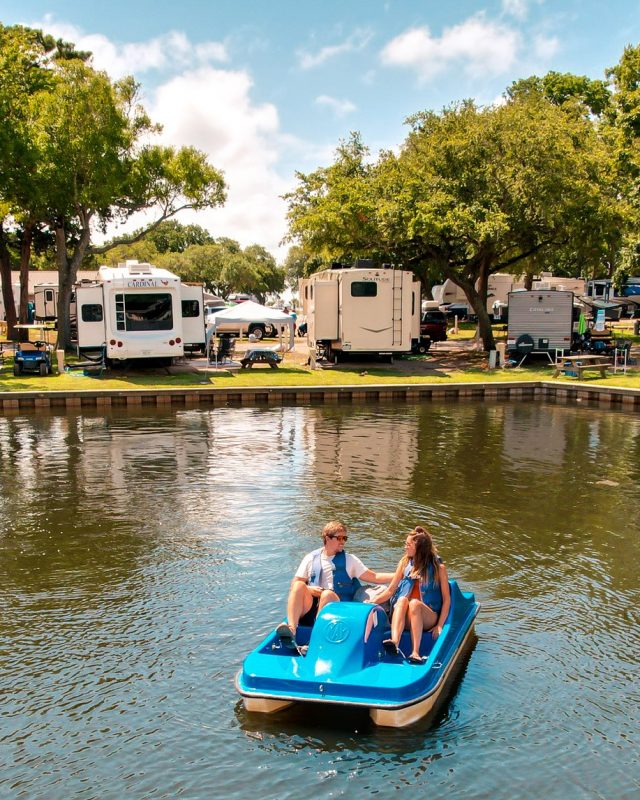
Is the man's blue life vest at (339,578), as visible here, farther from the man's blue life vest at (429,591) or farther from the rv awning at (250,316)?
the rv awning at (250,316)

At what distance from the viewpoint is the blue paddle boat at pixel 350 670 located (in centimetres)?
710

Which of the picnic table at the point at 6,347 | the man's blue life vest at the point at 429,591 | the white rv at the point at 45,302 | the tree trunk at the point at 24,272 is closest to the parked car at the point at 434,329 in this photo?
the picnic table at the point at 6,347

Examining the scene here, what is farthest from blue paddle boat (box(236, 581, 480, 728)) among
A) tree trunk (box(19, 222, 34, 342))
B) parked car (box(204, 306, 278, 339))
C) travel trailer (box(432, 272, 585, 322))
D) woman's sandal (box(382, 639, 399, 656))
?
travel trailer (box(432, 272, 585, 322))

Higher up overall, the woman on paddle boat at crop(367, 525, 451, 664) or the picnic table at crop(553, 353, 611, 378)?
the picnic table at crop(553, 353, 611, 378)

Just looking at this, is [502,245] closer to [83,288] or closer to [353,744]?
[83,288]

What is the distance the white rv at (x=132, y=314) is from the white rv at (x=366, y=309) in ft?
20.0

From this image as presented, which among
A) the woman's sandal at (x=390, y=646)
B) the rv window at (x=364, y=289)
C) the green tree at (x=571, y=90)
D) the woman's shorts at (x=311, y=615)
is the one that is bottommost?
the woman's sandal at (x=390, y=646)

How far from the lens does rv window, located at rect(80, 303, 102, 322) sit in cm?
3067

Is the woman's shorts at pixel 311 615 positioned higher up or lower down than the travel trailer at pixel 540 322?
lower down

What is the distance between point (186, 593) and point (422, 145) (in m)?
30.7

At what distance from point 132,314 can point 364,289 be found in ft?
29.9

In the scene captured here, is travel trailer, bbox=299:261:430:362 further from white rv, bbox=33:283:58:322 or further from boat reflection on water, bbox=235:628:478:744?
boat reflection on water, bbox=235:628:478:744

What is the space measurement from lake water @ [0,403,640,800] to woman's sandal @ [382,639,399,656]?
0.68 meters

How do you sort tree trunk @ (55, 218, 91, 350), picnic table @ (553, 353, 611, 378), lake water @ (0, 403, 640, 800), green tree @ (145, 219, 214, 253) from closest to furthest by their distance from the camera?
lake water @ (0, 403, 640, 800)
picnic table @ (553, 353, 611, 378)
tree trunk @ (55, 218, 91, 350)
green tree @ (145, 219, 214, 253)
